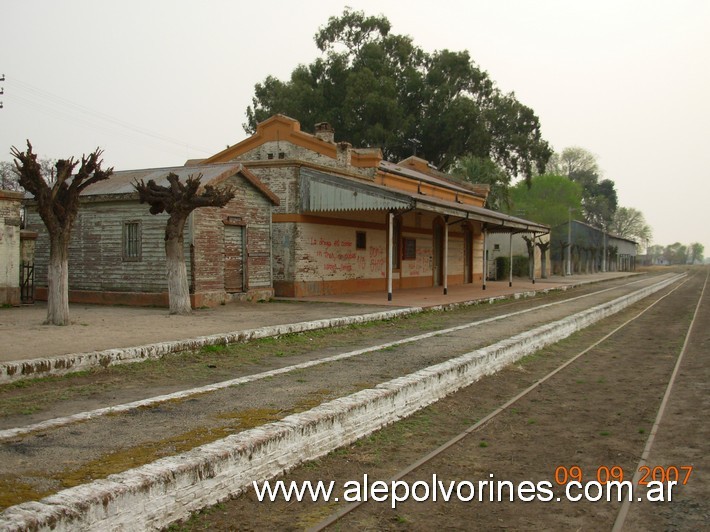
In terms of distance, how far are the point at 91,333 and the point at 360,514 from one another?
8.85 metres

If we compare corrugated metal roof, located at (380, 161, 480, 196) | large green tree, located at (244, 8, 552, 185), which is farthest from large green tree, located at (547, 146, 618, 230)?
corrugated metal roof, located at (380, 161, 480, 196)

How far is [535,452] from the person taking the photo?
20.0 feet

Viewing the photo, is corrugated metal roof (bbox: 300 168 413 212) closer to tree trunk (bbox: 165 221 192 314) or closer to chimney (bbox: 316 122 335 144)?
chimney (bbox: 316 122 335 144)


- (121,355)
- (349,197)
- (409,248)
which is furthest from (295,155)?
(121,355)

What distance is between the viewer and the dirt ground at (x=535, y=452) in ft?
14.7

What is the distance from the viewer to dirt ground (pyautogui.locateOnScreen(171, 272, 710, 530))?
4.49 meters

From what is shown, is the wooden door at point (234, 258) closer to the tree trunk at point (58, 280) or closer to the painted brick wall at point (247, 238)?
the painted brick wall at point (247, 238)

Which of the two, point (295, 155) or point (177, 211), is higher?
point (295, 155)

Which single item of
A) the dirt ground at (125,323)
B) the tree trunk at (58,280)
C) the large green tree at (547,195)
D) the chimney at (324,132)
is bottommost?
the dirt ground at (125,323)

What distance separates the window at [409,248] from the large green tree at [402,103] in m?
20.8

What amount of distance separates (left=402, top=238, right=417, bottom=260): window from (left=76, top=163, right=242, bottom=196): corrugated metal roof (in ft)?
34.9

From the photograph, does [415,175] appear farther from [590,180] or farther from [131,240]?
[590,180]

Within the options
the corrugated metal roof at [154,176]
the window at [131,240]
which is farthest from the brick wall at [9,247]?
the window at [131,240]

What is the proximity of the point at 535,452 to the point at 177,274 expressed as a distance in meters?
10.8
